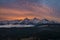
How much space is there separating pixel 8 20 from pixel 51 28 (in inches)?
34.9

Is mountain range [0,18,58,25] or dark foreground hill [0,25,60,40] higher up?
mountain range [0,18,58,25]

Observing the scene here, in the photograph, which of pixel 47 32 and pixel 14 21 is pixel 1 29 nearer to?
pixel 14 21

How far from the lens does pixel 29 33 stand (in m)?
6.76

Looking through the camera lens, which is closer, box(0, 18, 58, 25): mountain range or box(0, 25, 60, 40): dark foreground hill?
box(0, 25, 60, 40): dark foreground hill

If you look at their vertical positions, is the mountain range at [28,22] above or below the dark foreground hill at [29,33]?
above

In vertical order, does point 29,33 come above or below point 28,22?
below

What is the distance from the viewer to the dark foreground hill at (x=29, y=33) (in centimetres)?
675

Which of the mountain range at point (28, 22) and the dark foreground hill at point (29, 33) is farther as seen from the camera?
the mountain range at point (28, 22)

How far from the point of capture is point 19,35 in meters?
6.78

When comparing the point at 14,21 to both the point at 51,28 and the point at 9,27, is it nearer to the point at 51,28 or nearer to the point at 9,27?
the point at 9,27

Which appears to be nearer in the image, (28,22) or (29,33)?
(29,33)

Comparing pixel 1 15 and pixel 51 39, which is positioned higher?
pixel 1 15

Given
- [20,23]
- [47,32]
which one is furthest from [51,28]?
[20,23]

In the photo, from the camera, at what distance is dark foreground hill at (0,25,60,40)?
22.2 ft
